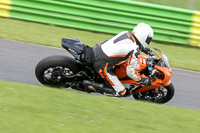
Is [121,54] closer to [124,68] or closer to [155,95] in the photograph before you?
[124,68]

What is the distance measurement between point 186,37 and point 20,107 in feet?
23.7

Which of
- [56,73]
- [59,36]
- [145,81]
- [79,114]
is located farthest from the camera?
[59,36]

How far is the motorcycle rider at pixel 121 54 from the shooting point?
6.07 m

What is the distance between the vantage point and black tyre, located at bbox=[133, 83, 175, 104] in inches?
261

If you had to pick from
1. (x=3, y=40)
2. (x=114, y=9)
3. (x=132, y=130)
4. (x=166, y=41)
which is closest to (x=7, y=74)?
(x=3, y=40)

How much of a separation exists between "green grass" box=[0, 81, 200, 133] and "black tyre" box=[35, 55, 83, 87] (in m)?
0.54

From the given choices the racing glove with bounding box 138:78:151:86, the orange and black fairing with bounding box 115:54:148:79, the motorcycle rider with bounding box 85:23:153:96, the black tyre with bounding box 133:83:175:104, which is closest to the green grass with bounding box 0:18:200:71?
the black tyre with bounding box 133:83:175:104

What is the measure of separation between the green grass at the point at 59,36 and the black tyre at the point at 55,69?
304 centimetres

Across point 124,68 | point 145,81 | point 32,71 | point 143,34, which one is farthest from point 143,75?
point 32,71

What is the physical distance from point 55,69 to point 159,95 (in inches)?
84.2

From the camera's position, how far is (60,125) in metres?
4.48

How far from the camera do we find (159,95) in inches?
265

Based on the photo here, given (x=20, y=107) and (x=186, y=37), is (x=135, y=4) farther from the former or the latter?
(x=20, y=107)

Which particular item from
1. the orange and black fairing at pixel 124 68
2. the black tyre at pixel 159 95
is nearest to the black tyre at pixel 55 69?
the orange and black fairing at pixel 124 68
